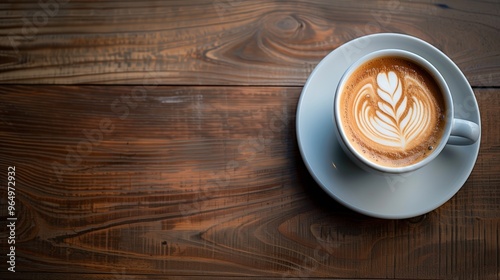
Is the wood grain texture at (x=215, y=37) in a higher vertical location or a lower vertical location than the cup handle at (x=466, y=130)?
higher

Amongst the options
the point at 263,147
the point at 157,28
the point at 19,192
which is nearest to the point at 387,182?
the point at 263,147

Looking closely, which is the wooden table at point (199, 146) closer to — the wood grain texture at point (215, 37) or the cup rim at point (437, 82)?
the wood grain texture at point (215, 37)

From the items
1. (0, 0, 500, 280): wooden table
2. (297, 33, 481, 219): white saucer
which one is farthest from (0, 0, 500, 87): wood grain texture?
(297, 33, 481, 219): white saucer

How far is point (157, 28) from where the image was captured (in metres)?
0.90

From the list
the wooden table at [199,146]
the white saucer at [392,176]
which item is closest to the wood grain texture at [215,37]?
the wooden table at [199,146]

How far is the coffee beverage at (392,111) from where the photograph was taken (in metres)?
0.74

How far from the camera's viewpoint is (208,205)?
2.82ft

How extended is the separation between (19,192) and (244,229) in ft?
1.48

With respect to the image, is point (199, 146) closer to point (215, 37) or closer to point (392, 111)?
point (215, 37)

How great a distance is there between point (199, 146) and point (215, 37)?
0.22 m

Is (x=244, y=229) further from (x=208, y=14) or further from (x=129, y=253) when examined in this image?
(x=208, y=14)

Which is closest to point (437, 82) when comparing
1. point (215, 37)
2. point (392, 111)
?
point (392, 111)

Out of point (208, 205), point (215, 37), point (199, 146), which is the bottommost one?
point (208, 205)

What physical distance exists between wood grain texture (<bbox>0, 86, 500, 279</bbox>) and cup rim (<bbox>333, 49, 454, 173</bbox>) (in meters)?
0.16
